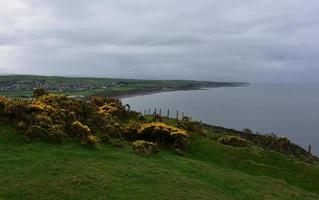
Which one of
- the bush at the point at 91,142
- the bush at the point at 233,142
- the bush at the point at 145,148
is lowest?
the bush at the point at 233,142

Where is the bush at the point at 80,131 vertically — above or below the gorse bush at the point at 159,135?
above

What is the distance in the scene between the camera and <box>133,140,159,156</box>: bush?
26019 millimetres

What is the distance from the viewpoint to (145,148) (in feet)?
87.2

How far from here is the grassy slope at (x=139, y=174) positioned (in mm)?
17875

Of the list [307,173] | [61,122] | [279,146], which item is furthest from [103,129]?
[279,146]

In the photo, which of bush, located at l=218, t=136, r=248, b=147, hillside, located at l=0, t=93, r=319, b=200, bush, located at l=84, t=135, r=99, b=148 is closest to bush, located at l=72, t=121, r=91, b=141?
hillside, located at l=0, t=93, r=319, b=200

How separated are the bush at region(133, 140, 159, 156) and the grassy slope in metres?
0.44

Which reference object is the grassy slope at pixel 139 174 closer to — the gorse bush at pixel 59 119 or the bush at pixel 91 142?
the bush at pixel 91 142

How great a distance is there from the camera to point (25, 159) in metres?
20.9

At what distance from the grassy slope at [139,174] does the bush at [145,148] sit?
44cm

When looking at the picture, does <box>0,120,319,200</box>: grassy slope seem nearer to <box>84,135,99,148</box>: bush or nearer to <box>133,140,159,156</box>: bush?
<box>133,140,159,156</box>: bush

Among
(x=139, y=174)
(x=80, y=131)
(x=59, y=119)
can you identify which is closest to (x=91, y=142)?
(x=80, y=131)

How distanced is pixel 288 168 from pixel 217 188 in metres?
9.17

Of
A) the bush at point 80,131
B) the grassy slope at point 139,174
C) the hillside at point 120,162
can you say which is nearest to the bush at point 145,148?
the hillside at point 120,162
